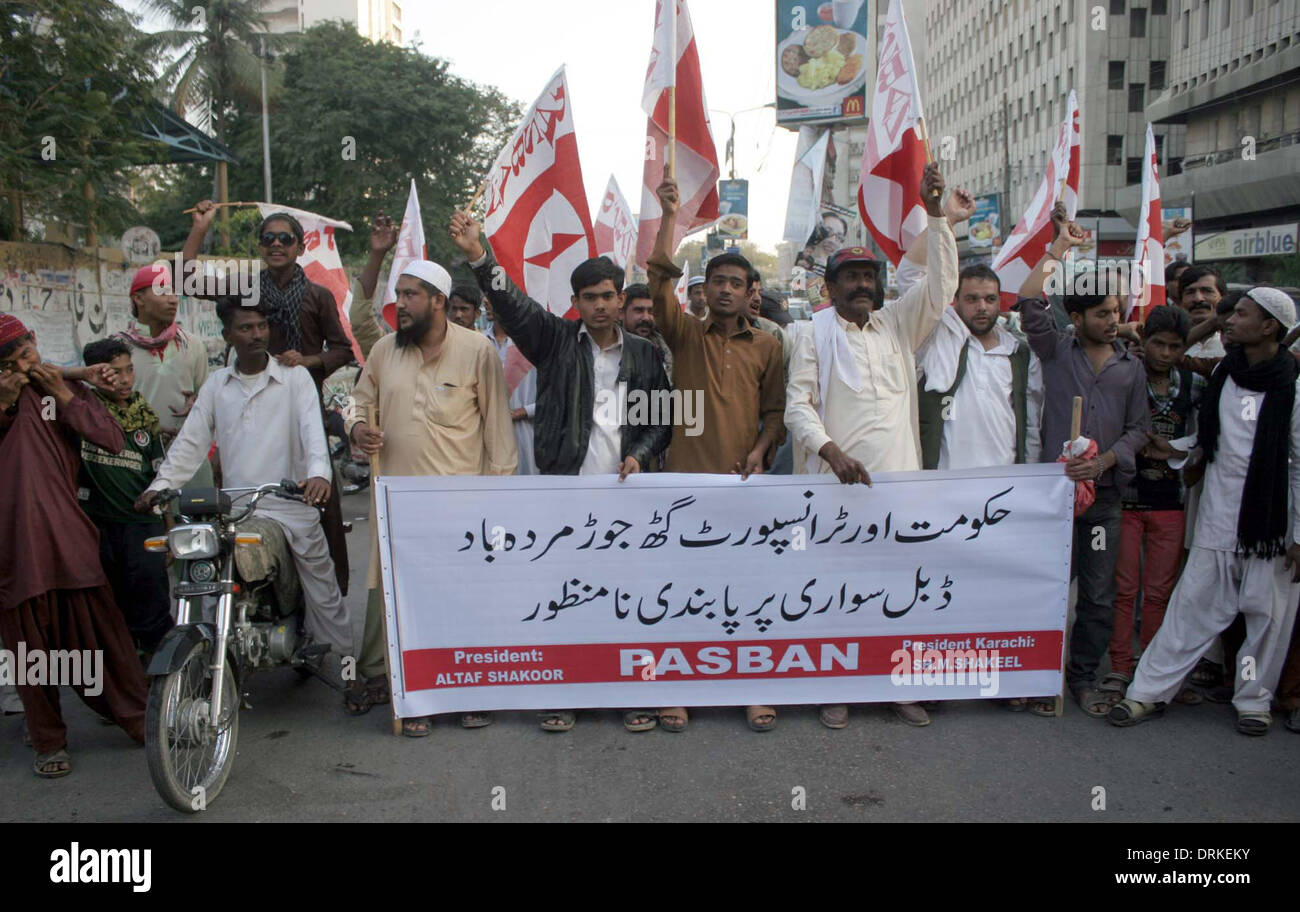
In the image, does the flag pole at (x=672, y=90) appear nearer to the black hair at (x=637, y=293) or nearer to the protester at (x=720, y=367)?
the protester at (x=720, y=367)

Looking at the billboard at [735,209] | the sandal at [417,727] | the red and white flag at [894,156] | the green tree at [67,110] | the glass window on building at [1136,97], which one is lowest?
the sandal at [417,727]

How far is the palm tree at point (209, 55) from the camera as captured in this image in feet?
136

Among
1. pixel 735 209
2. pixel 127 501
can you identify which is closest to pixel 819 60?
pixel 735 209

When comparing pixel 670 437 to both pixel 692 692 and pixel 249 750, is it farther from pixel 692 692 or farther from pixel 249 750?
pixel 249 750

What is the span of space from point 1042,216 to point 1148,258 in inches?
28.6

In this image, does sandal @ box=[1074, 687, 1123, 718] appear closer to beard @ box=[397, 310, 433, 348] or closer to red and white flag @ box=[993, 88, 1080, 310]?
red and white flag @ box=[993, 88, 1080, 310]

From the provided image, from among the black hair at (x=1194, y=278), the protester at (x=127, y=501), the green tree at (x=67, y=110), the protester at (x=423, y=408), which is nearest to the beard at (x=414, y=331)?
the protester at (x=423, y=408)

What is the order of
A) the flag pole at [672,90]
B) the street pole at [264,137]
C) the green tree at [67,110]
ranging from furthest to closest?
the street pole at [264,137], the green tree at [67,110], the flag pole at [672,90]

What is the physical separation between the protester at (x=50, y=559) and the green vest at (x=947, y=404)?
147 inches

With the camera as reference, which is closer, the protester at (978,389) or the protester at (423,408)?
the protester at (423,408)

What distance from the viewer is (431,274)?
493cm

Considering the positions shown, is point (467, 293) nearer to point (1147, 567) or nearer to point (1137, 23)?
point (1147, 567)

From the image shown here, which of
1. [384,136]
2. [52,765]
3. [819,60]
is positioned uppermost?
[819,60]

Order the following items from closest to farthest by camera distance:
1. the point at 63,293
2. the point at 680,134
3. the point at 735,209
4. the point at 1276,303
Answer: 1. the point at 1276,303
2. the point at 680,134
3. the point at 63,293
4. the point at 735,209
